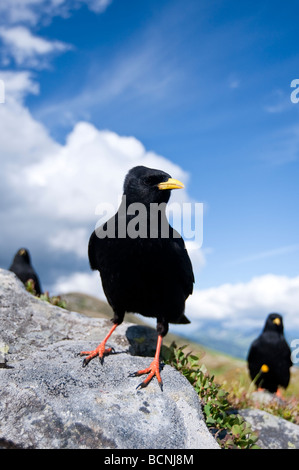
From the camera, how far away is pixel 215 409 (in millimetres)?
5902

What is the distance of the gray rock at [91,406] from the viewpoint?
400cm

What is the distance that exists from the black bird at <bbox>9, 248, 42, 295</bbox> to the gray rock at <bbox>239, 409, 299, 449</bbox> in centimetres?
905

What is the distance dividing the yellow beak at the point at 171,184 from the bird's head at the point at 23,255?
10.6 meters

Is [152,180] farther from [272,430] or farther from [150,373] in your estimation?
[272,430]

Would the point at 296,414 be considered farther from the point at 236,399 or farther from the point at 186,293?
the point at 186,293

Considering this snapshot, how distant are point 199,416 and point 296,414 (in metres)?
4.68

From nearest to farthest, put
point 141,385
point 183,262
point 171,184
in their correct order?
point 141,385 → point 171,184 → point 183,262

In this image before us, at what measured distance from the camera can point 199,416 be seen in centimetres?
466

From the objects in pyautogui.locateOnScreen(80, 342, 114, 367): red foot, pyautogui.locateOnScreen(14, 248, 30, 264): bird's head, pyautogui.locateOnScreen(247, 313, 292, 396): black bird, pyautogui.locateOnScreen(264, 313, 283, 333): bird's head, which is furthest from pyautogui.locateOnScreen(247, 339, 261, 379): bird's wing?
pyautogui.locateOnScreen(14, 248, 30, 264): bird's head

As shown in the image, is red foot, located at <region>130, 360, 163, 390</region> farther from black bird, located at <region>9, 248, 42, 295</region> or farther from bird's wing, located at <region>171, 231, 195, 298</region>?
black bird, located at <region>9, 248, 42, 295</region>

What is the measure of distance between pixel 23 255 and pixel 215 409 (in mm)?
10979

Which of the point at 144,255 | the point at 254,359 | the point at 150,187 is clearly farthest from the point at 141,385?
the point at 254,359

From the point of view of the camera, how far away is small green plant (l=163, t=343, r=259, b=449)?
5.67 meters

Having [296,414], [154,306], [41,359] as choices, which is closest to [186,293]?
[154,306]
